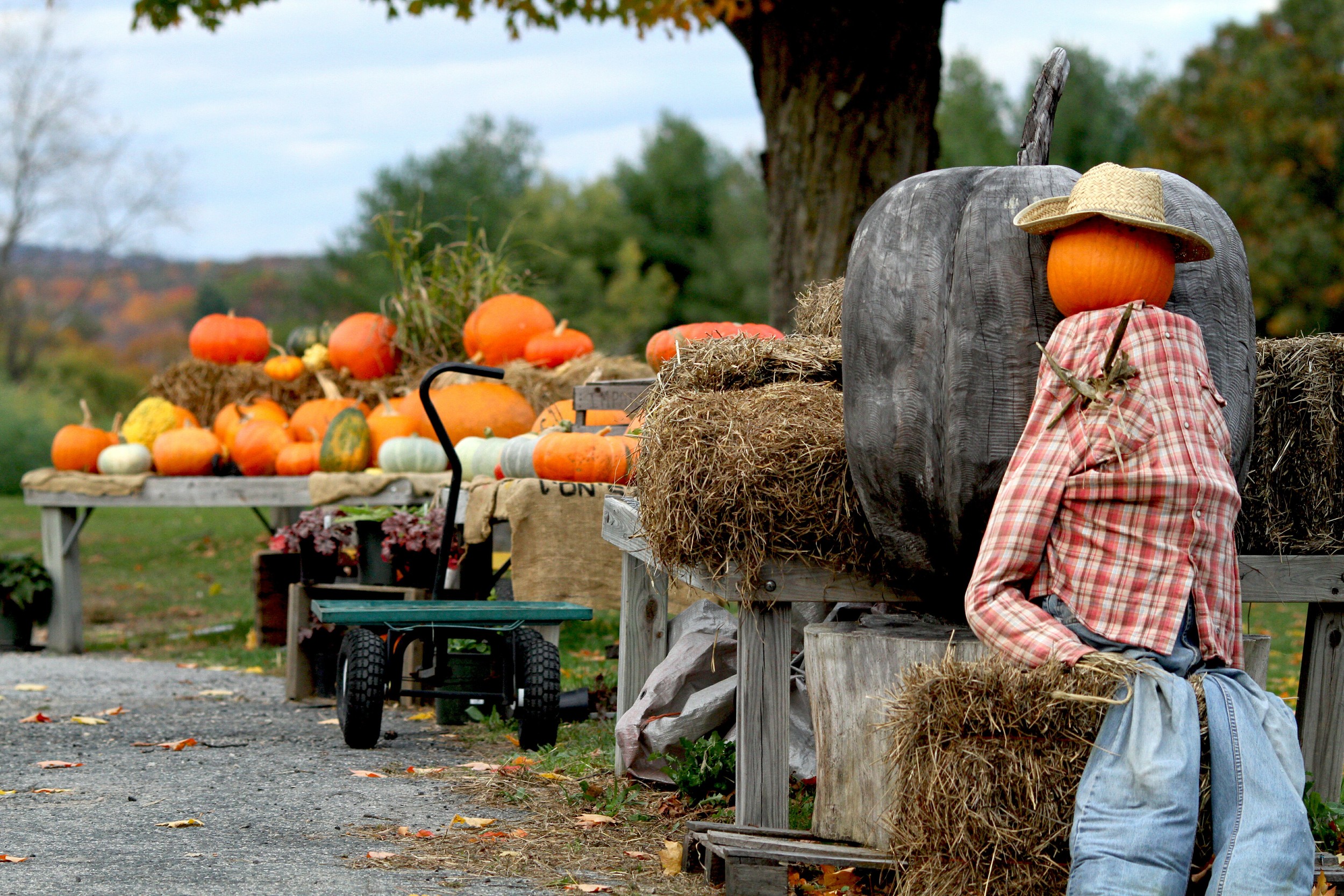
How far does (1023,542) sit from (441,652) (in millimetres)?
3124

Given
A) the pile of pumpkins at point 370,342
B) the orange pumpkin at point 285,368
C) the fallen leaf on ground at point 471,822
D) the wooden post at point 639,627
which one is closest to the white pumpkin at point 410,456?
the pile of pumpkins at point 370,342

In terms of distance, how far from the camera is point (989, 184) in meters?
3.38

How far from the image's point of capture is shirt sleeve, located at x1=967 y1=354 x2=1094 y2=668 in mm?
2846

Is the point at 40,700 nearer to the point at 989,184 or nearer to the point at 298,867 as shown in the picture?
the point at 298,867

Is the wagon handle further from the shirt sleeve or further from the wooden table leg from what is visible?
the shirt sleeve

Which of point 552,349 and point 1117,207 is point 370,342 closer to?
point 552,349

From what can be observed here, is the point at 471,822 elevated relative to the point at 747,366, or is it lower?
lower

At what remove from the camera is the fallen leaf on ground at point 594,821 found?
13.5 ft

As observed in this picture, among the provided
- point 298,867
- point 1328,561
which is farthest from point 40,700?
point 1328,561

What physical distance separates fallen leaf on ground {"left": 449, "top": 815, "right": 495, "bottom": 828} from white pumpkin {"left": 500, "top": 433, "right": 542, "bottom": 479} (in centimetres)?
269

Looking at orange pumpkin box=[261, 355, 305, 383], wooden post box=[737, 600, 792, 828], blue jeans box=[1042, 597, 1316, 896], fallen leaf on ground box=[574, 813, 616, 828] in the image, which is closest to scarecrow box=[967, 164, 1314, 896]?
blue jeans box=[1042, 597, 1316, 896]

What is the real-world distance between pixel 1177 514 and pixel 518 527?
371 centimetres

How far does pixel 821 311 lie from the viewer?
16.1 feet

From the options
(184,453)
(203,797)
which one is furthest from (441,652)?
(184,453)
